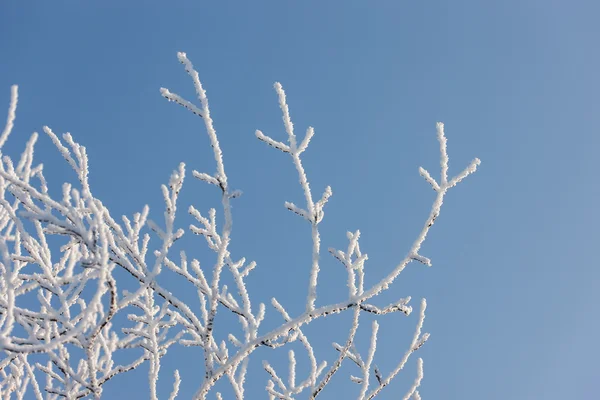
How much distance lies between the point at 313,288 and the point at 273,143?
79cm

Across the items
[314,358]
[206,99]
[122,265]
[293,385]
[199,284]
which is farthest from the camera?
[293,385]

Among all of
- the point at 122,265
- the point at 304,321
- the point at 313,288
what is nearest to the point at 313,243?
the point at 313,288

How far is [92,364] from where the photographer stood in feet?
8.82

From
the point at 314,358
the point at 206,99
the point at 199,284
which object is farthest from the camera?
the point at 314,358

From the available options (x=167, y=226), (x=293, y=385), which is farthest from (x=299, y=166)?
(x=293, y=385)

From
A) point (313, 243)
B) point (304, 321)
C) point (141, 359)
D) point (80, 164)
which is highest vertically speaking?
point (313, 243)

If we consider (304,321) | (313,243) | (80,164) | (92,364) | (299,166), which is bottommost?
(92,364)

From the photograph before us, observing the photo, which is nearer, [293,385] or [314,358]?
[314,358]

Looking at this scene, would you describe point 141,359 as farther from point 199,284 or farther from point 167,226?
point 167,226

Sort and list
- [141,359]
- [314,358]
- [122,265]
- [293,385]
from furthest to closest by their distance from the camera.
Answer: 1. [293,385]
2. [314,358]
3. [141,359]
4. [122,265]

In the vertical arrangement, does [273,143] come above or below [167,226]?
above

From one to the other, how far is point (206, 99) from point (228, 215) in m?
0.59

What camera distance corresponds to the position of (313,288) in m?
2.61

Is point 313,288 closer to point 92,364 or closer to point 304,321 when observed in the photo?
point 304,321
